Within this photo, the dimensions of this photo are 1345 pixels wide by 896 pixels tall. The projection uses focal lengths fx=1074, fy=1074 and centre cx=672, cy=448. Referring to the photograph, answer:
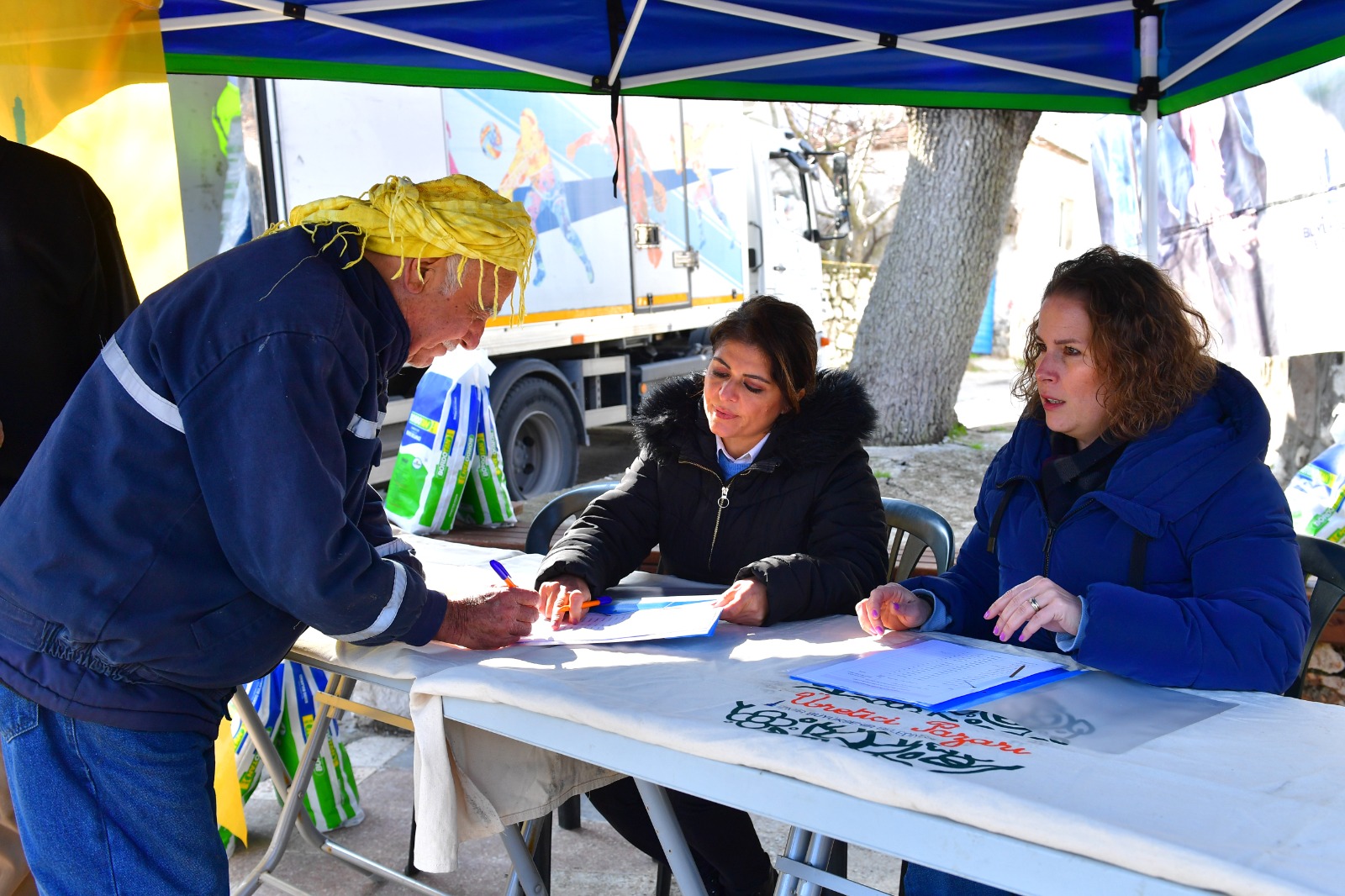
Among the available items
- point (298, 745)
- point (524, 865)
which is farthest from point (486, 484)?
point (524, 865)

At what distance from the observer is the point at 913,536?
2.92 meters

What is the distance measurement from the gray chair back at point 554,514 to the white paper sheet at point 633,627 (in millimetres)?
994

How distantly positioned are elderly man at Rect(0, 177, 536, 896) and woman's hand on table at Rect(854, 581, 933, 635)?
31.2 inches

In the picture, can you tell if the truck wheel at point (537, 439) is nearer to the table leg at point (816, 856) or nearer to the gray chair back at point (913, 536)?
the gray chair back at point (913, 536)

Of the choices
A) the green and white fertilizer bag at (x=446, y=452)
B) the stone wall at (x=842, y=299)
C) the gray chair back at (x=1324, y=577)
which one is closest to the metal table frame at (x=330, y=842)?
the gray chair back at (x=1324, y=577)

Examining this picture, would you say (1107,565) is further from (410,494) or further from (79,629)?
(410,494)

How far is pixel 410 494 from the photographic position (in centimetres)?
464

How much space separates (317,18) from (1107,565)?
2460 millimetres

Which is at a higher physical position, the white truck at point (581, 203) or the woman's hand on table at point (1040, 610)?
the white truck at point (581, 203)

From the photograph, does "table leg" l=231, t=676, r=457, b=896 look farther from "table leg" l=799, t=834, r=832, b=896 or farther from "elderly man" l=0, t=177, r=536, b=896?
"table leg" l=799, t=834, r=832, b=896

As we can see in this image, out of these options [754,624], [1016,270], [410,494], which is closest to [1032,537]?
[754,624]

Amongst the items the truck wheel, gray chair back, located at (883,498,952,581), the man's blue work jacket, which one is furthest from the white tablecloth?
the truck wheel

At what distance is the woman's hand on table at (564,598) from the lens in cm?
205

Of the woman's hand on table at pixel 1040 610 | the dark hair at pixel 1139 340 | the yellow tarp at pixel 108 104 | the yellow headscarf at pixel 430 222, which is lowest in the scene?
the woman's hand on table at pixel 1040 610
